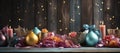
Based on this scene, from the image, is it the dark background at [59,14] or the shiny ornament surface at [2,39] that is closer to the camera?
the shiny ornament surface at [2,39]

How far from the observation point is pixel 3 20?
3594mm

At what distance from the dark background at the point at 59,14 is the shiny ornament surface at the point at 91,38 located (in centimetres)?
69

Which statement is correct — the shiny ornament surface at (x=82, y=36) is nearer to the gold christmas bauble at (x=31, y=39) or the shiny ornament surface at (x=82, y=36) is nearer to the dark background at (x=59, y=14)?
the gold christmas bauble at (x=31, y=39)

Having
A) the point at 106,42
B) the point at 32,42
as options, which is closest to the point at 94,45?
the point at 106,42

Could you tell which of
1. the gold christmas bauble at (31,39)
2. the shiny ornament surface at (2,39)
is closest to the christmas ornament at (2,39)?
the shiny ornament surface at (2,39)

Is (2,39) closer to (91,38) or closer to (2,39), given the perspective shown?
(2,39)

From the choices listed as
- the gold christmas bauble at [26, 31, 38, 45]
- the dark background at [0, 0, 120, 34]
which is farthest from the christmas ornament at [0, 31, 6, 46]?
the dark background at [0, 0, 120, 34]

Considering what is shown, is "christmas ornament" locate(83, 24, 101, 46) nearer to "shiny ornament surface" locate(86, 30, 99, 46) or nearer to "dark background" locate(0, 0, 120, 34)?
"shiny ornament surface" locate(86, 30, 99, 46)

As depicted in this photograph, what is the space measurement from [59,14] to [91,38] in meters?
0.80

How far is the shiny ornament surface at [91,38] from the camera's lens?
2.89 meters

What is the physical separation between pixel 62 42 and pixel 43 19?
2.68 ft

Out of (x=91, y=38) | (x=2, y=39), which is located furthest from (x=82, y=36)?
(x=2, y=39)

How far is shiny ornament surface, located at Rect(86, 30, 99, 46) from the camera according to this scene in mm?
2895

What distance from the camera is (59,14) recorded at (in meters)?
3.61
